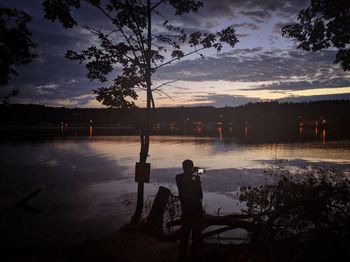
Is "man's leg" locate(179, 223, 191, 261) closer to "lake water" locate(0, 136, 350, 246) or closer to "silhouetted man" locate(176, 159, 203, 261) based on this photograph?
"silhouetted man" locate(176, 159, 203, 261)

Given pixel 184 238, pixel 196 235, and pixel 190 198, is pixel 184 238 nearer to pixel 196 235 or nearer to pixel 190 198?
pixel 196 235

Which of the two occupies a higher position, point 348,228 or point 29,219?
point 348,228

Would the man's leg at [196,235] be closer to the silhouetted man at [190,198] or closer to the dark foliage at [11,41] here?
the silhouetted man at [190,198]

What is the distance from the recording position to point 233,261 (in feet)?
32.0

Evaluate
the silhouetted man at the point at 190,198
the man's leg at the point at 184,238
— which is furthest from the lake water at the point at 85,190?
the silhouetted man at the point at 190,198

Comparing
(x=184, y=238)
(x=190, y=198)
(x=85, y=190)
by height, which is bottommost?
(x=85, y=190)

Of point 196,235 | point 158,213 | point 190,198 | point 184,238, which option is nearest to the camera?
point 190,198

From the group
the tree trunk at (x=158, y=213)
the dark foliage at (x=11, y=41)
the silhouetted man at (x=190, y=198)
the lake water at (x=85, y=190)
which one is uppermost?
the dark foliage at (x=11, y=41)

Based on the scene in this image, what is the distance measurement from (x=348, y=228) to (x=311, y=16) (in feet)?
25.1

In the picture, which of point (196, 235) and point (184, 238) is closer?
point (196, 235)

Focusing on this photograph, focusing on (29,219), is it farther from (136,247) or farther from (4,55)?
(136,247)

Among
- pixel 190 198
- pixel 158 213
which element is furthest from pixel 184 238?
pixel 158 213

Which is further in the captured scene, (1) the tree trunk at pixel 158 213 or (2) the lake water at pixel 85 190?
(2) the lake water at pixel 85 190

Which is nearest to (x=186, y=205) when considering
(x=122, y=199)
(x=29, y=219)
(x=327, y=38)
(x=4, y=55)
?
(x=327, y=38)
